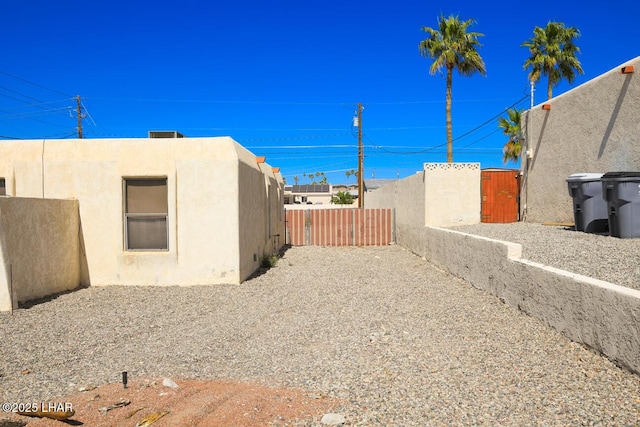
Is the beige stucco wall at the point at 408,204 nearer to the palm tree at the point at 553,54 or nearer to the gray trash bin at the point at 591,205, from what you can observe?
the gray trash bin at the point at 591,205

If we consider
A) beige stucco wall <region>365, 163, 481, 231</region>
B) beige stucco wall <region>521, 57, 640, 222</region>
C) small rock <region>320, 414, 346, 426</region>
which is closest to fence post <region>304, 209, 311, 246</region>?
beige stucco wall <region>365, 163, 481, 231</region>

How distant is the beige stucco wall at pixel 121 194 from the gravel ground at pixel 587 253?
19.6ft

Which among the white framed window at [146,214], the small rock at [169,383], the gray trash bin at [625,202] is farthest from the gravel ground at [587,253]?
the white framed window at [146,214]

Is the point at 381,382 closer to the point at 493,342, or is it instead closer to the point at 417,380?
the point at 417,380

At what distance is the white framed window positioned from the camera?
9.13m

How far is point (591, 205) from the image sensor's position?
961cm

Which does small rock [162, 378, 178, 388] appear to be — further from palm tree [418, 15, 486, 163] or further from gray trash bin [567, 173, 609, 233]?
palm tree [418, 15, 486, 163]

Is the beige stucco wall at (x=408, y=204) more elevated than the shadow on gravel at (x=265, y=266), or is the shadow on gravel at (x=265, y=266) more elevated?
the beige stucco wall at (x=408, y=204)

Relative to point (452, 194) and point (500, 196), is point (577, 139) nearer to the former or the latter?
point (500, 196)

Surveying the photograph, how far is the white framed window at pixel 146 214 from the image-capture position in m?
9.13

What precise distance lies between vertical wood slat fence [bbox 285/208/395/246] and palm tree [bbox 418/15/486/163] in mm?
6534

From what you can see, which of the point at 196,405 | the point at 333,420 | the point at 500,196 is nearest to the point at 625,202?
the point at 500,196

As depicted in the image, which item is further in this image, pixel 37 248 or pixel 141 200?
pixel 141 200

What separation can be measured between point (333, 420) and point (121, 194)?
7.29m
